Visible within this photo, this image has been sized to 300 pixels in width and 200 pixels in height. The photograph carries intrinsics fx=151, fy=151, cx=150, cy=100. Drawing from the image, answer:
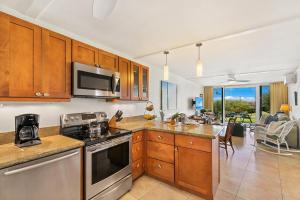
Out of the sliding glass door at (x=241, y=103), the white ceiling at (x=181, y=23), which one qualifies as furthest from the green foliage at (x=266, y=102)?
the white ceiling at (x=181, y=23)

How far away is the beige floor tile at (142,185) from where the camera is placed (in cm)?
217

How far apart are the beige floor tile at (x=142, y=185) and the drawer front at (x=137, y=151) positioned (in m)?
0.37

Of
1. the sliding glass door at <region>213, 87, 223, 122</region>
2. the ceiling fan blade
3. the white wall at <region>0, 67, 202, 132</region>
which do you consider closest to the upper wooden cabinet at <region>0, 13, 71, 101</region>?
the white wall at <region>0, 67, 202, 132</region>

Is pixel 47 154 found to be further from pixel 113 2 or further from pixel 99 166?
pixel 113 2

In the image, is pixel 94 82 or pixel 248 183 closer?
pixel 94 82

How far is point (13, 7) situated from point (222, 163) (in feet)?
13.6

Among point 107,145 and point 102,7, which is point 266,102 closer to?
point 107,145

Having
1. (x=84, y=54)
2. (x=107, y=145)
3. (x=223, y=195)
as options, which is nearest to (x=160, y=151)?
(x=107, y=145)

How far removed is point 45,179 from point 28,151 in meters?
0.30

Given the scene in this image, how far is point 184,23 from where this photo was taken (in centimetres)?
202

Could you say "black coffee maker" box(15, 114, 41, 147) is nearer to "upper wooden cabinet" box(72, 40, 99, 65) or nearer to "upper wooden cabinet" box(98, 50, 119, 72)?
"upper wooden cabinet" box(72, 40, 99, 65)

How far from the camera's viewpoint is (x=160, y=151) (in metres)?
2.42

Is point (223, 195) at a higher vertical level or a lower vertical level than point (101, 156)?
lower

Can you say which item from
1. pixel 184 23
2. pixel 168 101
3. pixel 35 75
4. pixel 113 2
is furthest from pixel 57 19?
pixel 168 101
